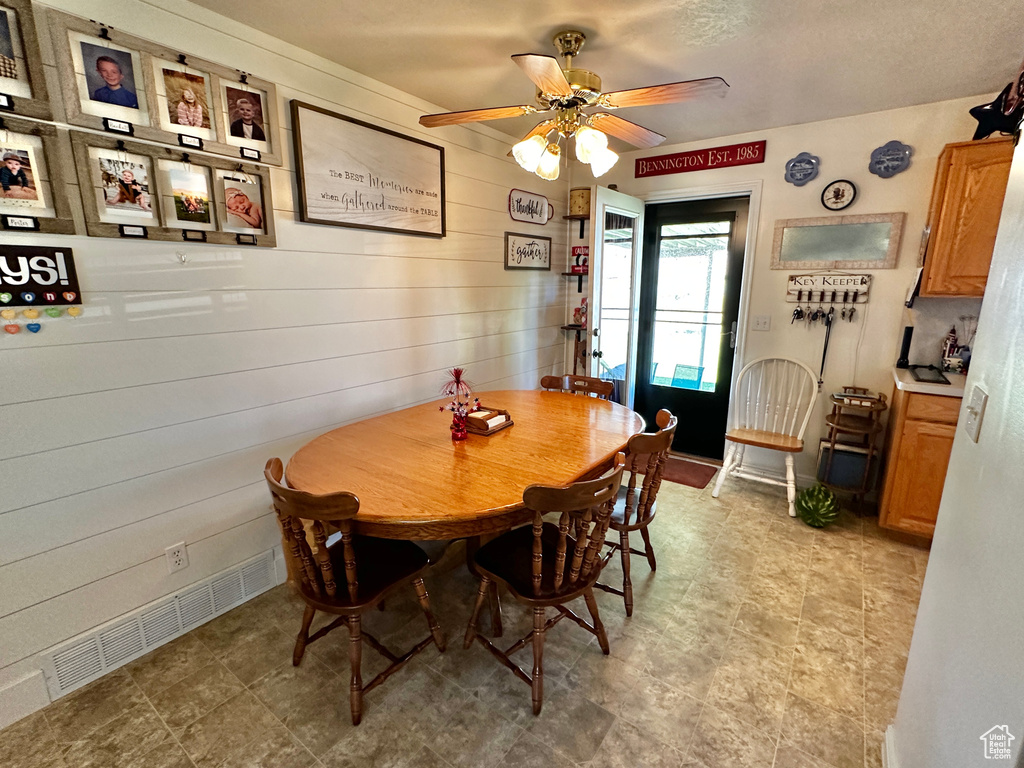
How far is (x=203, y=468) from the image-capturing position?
1960mm

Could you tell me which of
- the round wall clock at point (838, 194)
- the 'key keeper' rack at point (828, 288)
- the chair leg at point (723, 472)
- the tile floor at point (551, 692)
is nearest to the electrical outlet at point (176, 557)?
the tile floor at point (551, 692)

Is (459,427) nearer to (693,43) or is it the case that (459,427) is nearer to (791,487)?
(693,43)

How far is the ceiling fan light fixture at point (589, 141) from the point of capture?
1781 mm

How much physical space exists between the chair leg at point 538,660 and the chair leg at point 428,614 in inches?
16.4

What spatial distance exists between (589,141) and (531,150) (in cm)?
23

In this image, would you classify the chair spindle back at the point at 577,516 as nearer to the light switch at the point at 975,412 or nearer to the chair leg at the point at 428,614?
the chair leg at the point at 428,614

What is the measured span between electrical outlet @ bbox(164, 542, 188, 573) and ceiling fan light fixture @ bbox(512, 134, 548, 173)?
215 centimetres

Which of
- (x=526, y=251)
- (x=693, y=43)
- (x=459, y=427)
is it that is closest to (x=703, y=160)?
(x=526, y=251)

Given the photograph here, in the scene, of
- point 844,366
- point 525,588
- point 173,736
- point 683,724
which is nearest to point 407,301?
point 525,588

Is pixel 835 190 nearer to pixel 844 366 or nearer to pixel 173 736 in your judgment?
pixel 844 366

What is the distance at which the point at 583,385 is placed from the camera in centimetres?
301

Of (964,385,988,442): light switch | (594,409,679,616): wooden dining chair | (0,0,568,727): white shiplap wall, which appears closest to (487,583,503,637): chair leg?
(594,409,679,616): wooden dining chair

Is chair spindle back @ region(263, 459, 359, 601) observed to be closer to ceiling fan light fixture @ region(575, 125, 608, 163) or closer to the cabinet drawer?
ceiling fan light fixture @ region(575, 125, 608, 163)

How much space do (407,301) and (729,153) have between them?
2545 millimetres
